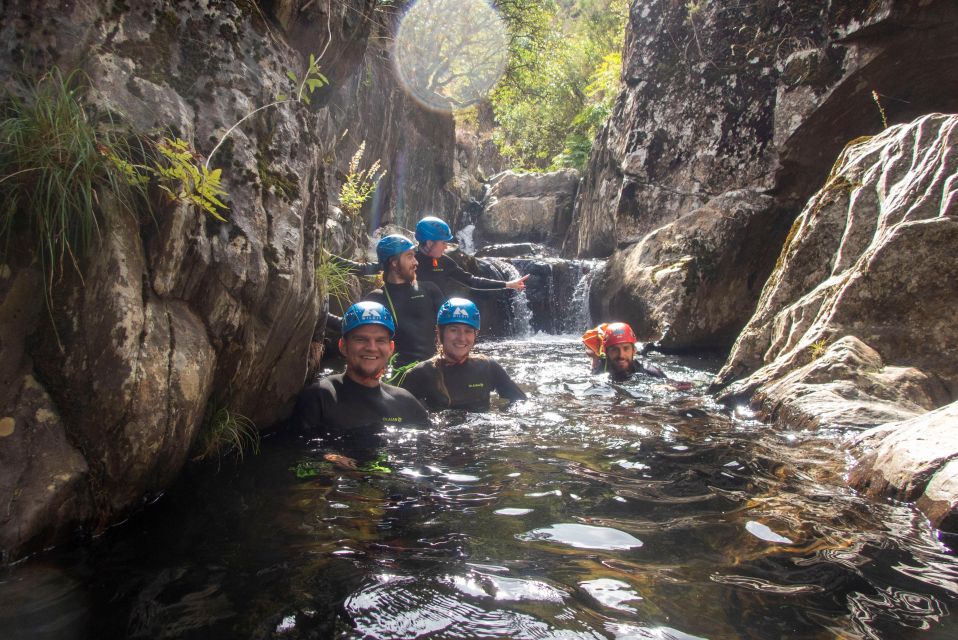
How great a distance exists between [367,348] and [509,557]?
2464mm

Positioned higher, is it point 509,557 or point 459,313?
point 459,313

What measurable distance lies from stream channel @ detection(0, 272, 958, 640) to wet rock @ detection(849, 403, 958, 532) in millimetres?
108

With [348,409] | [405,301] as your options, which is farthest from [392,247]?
[348,409]

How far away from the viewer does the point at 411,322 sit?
21.0 ft

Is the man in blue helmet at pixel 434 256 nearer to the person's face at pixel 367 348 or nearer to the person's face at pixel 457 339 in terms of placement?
the person's face at pixel 457 339

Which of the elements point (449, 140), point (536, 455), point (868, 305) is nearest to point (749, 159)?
point (868, 305)

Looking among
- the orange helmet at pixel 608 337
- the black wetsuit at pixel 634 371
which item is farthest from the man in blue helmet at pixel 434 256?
the black wetsuit at pixel 634 371

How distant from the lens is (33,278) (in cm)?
229

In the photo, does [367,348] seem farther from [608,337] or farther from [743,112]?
[743,112]

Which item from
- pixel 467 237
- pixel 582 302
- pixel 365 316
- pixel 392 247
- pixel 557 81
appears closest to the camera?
pixel 365 316

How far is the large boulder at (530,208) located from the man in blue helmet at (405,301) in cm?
1433

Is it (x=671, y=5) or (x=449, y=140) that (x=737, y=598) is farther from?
(x=449, y=140)

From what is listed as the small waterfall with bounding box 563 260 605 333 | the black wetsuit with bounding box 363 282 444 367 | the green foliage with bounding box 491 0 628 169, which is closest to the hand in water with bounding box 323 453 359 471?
the black wetsuit with bounding box 363 282 444 367

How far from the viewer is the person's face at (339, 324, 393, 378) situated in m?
4.45
